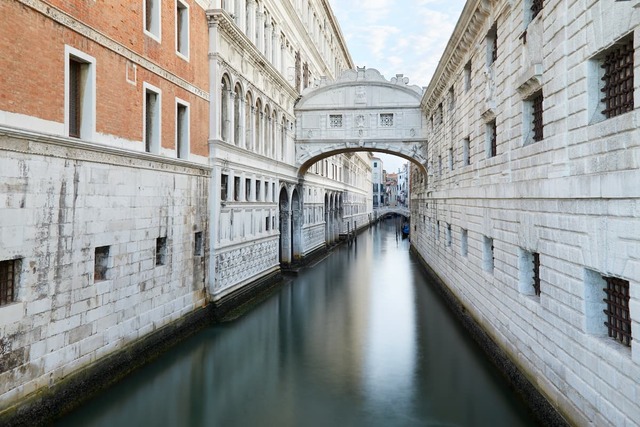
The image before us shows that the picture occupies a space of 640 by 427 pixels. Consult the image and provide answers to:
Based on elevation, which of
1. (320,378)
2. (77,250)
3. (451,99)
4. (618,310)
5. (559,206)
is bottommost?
(320,378)

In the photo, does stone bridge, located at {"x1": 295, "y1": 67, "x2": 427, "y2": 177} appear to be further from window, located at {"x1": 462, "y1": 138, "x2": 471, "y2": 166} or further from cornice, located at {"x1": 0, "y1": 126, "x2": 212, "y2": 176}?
cornice, located at {"x1": 0, "y1": 126, "x2": 212, "y2": 176}

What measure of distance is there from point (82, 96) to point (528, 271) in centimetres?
844

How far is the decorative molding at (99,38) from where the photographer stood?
6895 mm

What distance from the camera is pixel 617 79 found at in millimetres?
5465

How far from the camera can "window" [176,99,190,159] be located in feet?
38.4

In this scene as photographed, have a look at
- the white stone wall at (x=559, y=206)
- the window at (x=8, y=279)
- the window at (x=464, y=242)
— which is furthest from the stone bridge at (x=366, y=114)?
the window at (x=8, y=279)

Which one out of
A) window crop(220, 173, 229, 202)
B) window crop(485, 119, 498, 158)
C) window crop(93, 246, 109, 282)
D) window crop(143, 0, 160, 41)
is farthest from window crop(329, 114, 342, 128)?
window crop(93, 246, 109, 282)

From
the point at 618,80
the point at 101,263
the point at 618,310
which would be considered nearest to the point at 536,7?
the point at 618,80

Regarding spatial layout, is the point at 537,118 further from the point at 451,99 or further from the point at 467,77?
the point at 451,99

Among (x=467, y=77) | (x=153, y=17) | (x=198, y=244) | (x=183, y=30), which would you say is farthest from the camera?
(x=467, y=77)

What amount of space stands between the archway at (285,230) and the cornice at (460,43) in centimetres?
800

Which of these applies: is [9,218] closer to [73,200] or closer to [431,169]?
[73,200]

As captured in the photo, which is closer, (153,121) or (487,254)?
(153,121)

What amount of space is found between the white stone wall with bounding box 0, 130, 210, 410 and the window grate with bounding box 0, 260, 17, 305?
0.08 meters
